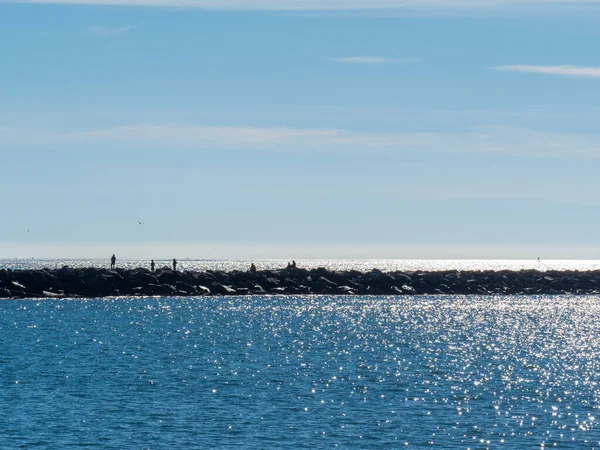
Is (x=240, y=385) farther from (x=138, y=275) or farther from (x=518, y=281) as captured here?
(x=518, y=281)

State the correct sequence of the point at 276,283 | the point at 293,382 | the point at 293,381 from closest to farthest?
the point at 293,382
the point at 293,381
the point at 276,283

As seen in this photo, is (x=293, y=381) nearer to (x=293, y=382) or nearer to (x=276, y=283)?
(x=293, y=382)

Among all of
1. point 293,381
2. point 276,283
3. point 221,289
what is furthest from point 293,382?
point 276,283

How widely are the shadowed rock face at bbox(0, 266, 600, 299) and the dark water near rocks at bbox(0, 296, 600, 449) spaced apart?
42.8ft

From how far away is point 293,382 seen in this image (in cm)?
4497

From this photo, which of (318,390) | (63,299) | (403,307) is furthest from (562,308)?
(318,390)

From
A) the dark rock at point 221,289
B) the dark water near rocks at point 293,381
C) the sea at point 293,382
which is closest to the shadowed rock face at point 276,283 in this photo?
the dark rock at point 221,289

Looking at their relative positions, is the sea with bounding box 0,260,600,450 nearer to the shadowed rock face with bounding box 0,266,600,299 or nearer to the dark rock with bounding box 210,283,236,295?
the shadowed rock face with bounding box 0,266,600,299

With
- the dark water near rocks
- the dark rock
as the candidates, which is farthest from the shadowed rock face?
the dark water near rocks

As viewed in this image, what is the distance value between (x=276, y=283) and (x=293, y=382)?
67.7m

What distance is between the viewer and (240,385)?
1725 inches

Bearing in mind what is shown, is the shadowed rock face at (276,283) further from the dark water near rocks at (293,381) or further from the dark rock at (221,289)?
the dark water near rocks at (293,381)

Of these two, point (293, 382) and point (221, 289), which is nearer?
point (293, 382)

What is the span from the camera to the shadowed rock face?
100 meters
